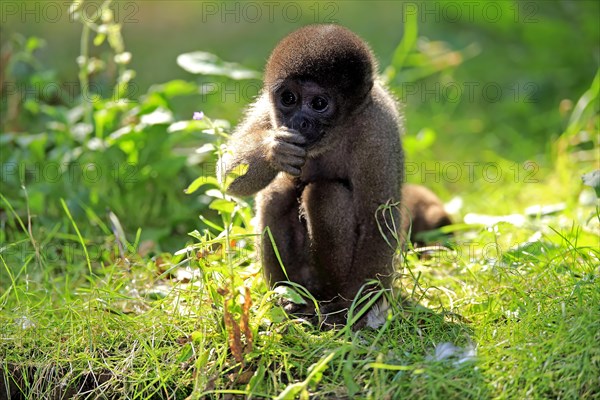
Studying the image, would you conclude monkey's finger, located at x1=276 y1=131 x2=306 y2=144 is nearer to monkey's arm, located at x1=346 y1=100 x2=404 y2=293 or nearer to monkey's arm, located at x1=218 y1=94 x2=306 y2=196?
monkey's arm, located at x1=218 y1=94 x2=306 y2=196

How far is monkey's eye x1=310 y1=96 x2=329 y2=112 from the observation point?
4.41 meters

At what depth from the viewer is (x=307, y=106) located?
4422 mm

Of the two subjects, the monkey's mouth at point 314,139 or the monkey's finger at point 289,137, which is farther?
the monkey's mouth at point 314,139

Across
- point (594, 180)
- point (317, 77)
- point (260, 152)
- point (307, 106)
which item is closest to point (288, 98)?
point (307, 106)

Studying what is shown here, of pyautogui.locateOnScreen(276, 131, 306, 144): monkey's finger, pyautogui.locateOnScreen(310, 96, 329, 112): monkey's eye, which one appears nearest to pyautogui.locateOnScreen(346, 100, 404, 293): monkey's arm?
pyautogui.locateOnScreen(310, 96, 329, 112): monkey's eye

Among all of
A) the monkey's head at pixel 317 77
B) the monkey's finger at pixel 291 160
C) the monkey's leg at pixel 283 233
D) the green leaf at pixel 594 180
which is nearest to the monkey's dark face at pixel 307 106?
the monkey's head at pixel 317 77

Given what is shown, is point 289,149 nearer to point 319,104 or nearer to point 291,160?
point 291,160

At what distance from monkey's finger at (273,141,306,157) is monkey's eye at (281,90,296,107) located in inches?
12.3

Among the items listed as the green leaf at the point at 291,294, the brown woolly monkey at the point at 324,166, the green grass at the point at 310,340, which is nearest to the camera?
the green grass at the point at 310,340

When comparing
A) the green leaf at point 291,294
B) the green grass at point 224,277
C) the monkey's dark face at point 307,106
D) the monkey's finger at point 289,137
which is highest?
the monkey's dark face at point 307,106

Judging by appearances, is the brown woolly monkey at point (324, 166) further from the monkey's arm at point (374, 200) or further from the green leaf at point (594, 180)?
the green leaf at point (594, 180)

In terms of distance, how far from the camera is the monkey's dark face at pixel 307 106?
4375 millimetres

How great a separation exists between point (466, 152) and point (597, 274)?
3828 millimetres

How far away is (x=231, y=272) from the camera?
379 cm
